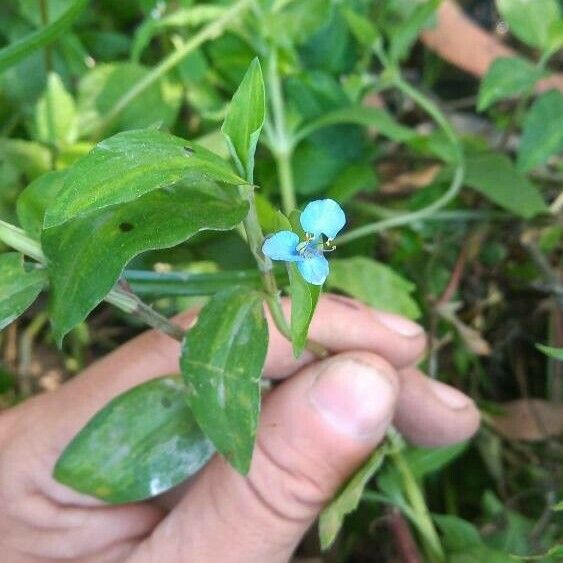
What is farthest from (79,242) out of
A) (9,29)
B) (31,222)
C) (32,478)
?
(9,29)

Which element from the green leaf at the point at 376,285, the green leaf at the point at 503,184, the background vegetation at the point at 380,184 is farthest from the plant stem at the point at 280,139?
the green leaf at the point at 503,184

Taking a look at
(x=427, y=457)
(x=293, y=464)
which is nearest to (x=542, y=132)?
(x=427, y=457)

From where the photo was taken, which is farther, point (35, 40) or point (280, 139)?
point (280, 139)

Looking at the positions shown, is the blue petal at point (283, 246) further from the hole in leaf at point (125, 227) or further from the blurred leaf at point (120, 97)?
the blurred leaf at point (120, 97)

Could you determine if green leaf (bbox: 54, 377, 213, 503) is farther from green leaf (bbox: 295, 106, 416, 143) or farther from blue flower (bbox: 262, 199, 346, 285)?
green leaf (bbox: 295, 106, 416, 143)

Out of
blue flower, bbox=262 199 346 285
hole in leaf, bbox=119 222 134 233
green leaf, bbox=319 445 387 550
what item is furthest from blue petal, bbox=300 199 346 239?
green leaf, bbox=319 445 387 550

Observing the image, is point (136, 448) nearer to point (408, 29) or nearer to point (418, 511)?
point (418, 511)

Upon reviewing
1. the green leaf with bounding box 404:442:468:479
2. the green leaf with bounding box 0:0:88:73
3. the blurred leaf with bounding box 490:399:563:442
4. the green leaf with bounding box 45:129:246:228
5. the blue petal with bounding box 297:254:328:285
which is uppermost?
the green leaf with bounding box 45:129:246:228

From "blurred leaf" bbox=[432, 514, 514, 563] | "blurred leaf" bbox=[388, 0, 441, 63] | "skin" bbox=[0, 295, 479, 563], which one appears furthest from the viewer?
"blurred leaf" bbox=[388, 0, 441, 63]
